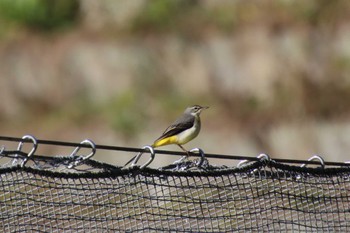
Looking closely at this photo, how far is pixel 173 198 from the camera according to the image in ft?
14.1

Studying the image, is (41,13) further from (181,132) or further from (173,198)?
(173,198)

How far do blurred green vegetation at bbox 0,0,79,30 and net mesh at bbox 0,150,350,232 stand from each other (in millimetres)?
9371

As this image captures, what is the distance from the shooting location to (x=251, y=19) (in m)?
13.0

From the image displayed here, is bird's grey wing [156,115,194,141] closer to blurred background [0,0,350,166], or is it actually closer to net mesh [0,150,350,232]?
net mesh [0,150,350,232]

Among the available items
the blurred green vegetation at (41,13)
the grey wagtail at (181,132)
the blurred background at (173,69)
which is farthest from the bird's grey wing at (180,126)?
the blurred green vegetation at (41,13)

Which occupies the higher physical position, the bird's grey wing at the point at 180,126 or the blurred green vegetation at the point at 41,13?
the blurred green vegetation at the point at 41,13

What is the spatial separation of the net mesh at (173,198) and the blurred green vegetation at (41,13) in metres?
9.37

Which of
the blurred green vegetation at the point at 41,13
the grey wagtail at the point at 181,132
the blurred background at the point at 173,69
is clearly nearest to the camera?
the grey wagtail at the point at 181,132

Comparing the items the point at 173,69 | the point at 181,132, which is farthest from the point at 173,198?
the point at 173,69

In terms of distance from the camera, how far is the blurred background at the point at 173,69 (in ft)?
40.2

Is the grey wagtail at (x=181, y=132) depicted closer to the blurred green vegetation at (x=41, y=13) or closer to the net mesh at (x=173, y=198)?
the net mesh at (x=173, y=198)

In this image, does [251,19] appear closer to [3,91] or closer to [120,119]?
[120,119]

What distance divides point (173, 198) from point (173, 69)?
8785mm

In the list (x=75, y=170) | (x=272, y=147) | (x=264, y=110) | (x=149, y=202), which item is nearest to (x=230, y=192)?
(x=149, y=202)
